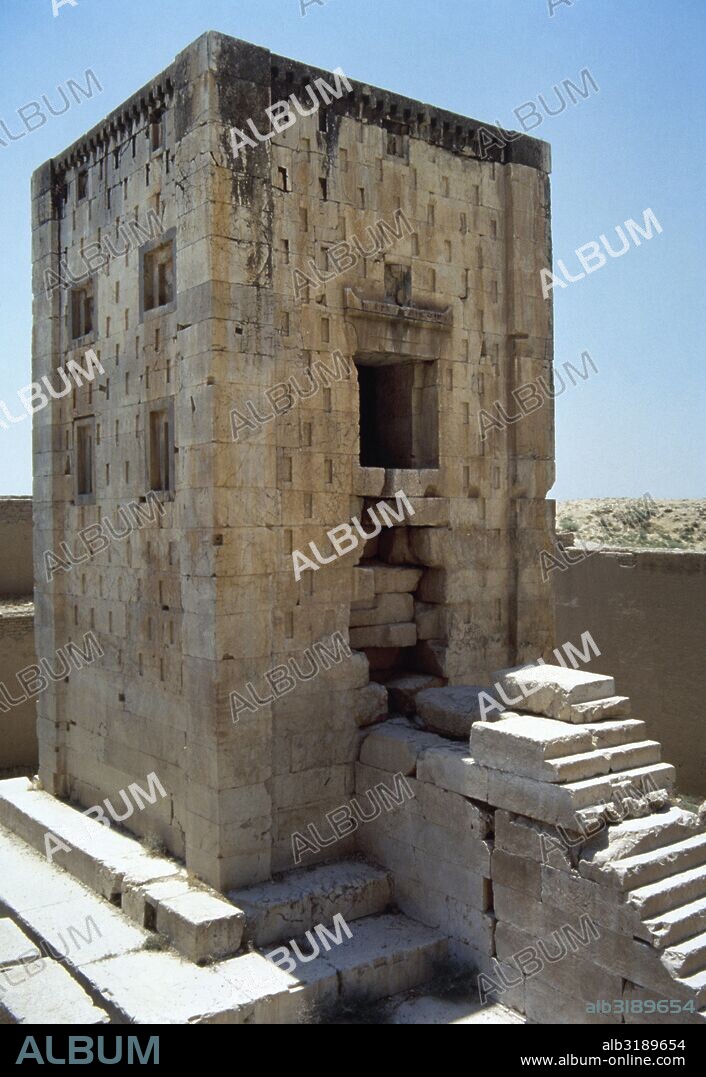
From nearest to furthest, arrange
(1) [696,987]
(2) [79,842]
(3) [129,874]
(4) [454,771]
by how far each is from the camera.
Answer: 1. (1) [696,987]
2. (4) [454,771]
3. (3) [129,874]
4. (2) [79,842]

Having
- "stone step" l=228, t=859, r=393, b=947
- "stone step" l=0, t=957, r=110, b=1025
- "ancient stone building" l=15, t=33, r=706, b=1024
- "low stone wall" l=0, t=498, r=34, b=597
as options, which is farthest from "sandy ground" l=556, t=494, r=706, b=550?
"stone step" l=0, t=957, r=110, b=1025

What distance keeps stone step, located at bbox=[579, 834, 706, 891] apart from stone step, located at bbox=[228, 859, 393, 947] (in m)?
2.18

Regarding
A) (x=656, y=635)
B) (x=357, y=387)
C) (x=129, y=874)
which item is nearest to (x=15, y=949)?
(x=129, y=874)

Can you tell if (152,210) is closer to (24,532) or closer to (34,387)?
(34,387)

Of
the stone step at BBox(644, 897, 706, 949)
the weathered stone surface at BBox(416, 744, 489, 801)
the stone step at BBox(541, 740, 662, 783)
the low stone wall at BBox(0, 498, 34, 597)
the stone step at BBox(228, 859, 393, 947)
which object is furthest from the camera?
the low stone wall at BBox(0, 498, 34, 597)

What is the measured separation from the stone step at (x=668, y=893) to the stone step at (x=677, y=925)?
4 centimetres

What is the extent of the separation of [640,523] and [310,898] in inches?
801

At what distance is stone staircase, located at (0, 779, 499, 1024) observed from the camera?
636 centimetres

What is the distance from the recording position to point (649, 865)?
6059 millimetres

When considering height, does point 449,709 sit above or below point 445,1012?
above

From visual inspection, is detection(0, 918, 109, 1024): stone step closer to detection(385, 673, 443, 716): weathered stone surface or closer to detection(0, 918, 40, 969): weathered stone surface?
detection(0, 918, 40, 969): weathered stone surface

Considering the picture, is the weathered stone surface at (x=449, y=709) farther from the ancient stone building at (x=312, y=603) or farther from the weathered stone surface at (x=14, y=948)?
the weathered stone surface at (x=14, y=948)

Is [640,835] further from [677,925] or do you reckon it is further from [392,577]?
[392,577]

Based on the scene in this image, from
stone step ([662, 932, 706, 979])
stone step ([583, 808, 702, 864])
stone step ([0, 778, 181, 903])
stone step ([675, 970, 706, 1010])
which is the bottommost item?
stone step ([0, 778, 181, 903])
